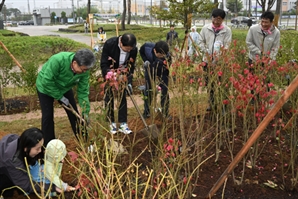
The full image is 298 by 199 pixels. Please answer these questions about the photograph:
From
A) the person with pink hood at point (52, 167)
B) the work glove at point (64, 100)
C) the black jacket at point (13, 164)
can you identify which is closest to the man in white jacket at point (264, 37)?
the work glove at point (64, 100)

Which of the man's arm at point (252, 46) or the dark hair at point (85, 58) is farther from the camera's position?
the man's arm at point (252, 46)

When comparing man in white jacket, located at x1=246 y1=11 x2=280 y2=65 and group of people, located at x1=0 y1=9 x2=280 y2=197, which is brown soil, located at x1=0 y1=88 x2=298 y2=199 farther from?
man in white jacket, located at x1=246 y1=11 x2=280 y2=65

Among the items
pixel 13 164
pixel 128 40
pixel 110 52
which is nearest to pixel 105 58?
pixel 110 52

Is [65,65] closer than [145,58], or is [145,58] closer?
[65,65]

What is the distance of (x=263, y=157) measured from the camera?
3510mm

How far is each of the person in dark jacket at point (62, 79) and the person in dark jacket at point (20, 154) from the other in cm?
62

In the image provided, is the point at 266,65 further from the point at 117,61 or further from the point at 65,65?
the point at 65,65

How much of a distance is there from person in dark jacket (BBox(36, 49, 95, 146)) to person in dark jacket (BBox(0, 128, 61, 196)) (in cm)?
62

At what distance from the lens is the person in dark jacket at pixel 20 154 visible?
265 cm

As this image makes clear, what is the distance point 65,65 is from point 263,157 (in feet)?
7.22

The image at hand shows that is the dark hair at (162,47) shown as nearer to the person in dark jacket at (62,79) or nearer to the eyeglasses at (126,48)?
the eyeglasses at (126,48)

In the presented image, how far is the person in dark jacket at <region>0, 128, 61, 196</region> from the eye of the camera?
265cm

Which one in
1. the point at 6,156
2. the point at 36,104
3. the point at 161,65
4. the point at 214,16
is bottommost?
the point at 36,104

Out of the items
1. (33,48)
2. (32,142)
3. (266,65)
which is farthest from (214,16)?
(33,48)
